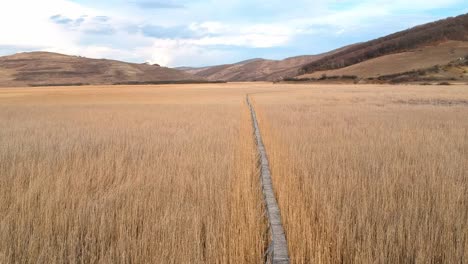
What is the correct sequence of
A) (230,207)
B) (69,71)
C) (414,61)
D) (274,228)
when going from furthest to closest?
(69,71)
(414,61)
(230,207)
(274,228)

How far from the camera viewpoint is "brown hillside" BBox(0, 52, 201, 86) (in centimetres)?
15138

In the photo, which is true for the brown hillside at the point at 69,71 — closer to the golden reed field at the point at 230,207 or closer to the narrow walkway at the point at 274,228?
the golden reed field at the point at 230,207

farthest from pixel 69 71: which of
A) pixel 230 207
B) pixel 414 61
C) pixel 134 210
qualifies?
pixel 230 207

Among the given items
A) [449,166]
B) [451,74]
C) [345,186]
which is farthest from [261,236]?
[451,74]

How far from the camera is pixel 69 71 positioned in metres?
168

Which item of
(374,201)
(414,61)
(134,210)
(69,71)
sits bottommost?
(374,201)

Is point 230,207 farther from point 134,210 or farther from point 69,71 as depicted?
point 69,71

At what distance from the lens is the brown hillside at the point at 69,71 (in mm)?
151375

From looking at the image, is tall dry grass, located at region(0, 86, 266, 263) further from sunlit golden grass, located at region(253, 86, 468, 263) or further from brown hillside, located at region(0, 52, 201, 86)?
brown hillside, located at region(0, 52, 201, 86)

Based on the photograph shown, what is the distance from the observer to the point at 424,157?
834 centimetres

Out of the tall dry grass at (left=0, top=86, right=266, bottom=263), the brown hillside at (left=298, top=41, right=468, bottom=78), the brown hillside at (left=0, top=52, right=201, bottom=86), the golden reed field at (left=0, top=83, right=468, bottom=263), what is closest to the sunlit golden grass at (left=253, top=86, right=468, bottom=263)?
the golden reed field at (left=0, top=83, right=468, bottom=263)

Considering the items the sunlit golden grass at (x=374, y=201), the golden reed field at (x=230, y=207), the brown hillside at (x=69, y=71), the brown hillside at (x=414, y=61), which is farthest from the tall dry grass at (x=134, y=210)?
the brown hillside at (x=69, y=71)

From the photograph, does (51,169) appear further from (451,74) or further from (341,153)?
(451,74)

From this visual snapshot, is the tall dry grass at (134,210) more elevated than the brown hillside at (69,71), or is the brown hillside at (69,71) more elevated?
the brown hillside at (69,71)
